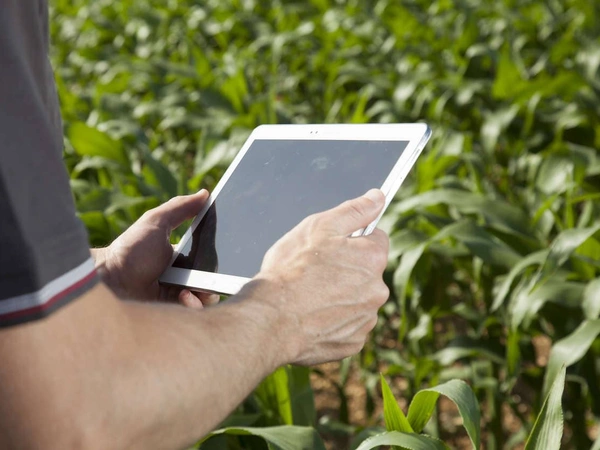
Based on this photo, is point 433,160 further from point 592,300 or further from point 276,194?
point 276,194

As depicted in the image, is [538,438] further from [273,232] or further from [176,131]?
[176,131]

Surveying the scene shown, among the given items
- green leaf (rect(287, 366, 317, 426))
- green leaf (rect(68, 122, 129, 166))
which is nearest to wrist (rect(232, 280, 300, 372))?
green leaf (rect(287, 366, 317, 426))

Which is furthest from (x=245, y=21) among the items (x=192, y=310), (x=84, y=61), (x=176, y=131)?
(x=192, y=310)

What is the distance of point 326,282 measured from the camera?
3.44 feet

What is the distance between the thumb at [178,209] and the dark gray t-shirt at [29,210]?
0.53 meters

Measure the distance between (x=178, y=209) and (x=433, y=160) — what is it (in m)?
1.48

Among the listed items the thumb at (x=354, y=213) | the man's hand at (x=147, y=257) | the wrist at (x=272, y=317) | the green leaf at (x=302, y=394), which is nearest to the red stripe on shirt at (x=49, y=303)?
the wrist at (x=272, y=317)

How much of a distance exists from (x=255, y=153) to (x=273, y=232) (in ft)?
0.72

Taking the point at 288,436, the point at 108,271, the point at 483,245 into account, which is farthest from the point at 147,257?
the point at 483,245

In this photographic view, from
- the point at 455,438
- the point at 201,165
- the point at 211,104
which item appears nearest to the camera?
the point at 455,438

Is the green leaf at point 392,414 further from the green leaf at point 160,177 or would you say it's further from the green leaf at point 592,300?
the green leaf at point 160,177

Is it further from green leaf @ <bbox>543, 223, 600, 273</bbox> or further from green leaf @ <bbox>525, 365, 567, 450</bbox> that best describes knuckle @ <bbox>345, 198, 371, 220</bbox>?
green leaf @ <bbox>543, 223, 600, 273</bbox>

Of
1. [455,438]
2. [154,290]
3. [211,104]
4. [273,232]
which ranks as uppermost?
[273,232]

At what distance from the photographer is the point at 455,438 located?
2801 millimetres
